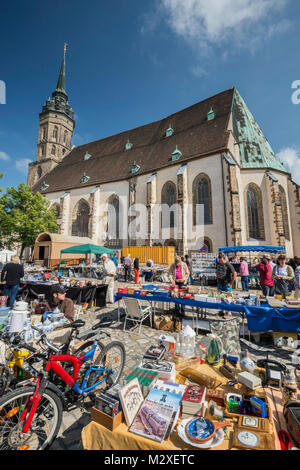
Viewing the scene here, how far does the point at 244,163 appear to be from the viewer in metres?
20.2

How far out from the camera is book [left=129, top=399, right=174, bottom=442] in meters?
1.41

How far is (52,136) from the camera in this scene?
40938 mm

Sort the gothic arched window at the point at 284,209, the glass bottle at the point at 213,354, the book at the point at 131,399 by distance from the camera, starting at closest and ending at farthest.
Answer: the book at the point at 131,399 → the glass bottle at the point at 213,354 → the gothic arched window at the point at 284,209

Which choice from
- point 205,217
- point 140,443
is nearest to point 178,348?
point 140,443

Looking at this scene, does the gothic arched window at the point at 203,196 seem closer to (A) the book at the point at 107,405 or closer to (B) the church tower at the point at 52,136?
(A) the book at the point at 107,405

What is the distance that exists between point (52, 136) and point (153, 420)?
48325 mm

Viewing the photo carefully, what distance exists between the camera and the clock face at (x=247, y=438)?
4.29 feet

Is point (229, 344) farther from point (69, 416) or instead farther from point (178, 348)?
point (69, 416)

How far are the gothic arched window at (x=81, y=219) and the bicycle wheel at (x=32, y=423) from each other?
2707 cm

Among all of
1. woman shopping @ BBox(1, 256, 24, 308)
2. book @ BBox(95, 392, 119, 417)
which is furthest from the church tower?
book @ BBox(95, 392, 119, 417)

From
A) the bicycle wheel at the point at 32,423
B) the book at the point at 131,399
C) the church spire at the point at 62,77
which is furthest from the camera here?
the church spire at the point at 62,77

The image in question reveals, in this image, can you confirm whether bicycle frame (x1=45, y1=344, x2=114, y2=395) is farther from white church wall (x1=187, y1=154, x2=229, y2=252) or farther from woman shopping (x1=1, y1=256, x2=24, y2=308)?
white church wall (x1=187, y1=154, x2=229, y2=252)

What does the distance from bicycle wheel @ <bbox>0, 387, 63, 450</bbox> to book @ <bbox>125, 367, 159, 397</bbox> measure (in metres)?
0.83

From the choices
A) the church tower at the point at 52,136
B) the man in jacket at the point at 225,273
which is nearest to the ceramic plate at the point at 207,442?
the man in jacket at the point at 225,273
